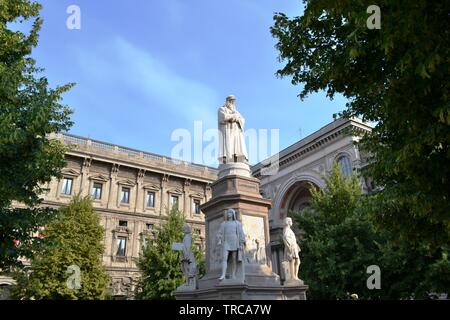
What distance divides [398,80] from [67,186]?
31864 millimetres

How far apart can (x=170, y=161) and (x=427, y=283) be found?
29185 mm

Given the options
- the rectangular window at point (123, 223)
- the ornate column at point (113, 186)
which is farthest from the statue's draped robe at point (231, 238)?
the ornate column at point (113, 186)

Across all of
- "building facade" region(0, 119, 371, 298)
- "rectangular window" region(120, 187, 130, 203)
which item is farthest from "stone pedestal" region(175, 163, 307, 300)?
"rectangular window" region(120, 187, 130, 203)

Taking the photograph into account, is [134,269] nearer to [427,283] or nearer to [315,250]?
[315,250]

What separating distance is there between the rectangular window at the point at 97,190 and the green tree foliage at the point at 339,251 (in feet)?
68.8

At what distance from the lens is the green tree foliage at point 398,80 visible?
4.58 metres

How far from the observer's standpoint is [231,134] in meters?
12.9

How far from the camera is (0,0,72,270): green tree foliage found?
327 inches

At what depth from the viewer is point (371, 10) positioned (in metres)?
4.76

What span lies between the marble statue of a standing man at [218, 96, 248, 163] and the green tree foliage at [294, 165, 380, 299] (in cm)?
594

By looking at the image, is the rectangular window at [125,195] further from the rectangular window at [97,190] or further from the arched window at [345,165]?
the arched window at [345,165]

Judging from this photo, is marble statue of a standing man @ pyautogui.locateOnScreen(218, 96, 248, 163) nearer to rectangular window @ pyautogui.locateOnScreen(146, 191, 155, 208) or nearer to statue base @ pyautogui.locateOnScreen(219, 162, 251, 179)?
statue base @ pyautogui.locateOnScreen(219, 162, 251, 179)

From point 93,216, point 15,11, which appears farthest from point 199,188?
point 15,11

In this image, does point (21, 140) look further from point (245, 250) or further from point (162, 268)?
point (162, 268)
